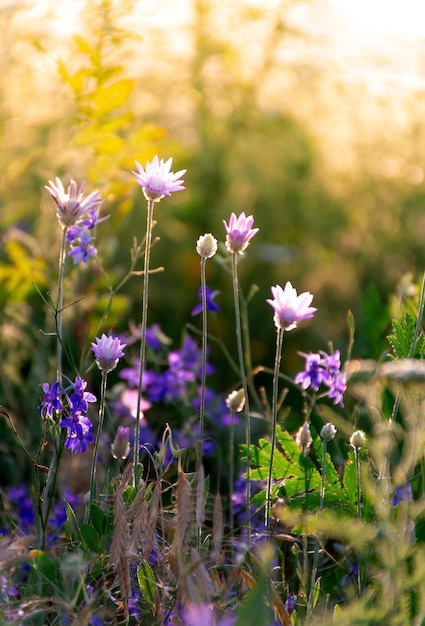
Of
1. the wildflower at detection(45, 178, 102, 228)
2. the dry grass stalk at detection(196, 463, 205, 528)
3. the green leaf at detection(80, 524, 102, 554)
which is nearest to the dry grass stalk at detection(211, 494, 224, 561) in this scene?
the dry grass stalk at detection(196, 463, 205, 528)

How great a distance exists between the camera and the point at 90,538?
98cm

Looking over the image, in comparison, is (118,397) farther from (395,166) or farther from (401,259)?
(395,166)

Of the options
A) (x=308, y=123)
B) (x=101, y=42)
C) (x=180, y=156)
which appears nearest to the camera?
(x=101, y=42)

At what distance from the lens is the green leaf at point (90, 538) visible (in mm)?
964

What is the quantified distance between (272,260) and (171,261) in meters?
0.32

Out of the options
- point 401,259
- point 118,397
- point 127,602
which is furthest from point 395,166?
point 127,602

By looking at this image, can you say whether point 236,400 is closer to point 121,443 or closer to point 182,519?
point 121,443

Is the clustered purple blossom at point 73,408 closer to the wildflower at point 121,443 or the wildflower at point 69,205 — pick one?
the wildflower at point 121,443

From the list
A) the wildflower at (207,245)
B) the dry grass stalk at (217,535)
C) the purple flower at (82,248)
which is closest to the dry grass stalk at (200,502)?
the dry grass stalk at (217,535)

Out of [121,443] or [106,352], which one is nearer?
[106,352]

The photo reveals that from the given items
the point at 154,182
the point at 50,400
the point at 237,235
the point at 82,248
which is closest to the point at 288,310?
the point at 237,235

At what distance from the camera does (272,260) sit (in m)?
2.77

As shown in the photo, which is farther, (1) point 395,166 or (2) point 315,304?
(1) point 395,166

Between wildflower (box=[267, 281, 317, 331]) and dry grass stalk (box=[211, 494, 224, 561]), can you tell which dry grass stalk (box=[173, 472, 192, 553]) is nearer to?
dry grass stalk (box=[211, 494, 224, 561])
